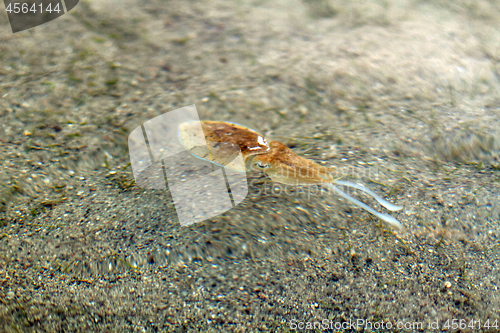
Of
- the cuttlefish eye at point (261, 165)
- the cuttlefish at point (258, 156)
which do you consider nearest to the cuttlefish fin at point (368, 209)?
the cuttlefish at point (258, 156)

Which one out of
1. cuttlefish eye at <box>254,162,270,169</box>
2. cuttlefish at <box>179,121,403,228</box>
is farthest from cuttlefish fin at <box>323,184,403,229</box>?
cuttlefish eye at <box>254,162,270,169</box>

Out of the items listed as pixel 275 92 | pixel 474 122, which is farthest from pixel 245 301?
pixel 474 122

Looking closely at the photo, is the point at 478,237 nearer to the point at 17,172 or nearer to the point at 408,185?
the point at 408,185

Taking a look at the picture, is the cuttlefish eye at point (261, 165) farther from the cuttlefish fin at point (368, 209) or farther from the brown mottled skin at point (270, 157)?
the cuttlefish fin at point (368, 209)

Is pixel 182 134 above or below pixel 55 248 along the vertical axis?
above

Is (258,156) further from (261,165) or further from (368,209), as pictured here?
(368,209)

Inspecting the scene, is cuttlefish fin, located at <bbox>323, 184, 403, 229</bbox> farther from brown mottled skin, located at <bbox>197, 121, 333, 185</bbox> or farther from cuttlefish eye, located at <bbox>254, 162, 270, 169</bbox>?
cuttlefish eye, located at <bbox>254, 162, 270, 169</bbox>

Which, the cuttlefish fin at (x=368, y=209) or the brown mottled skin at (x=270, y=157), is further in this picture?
the brown mottled skin at (x=270, y=157)
